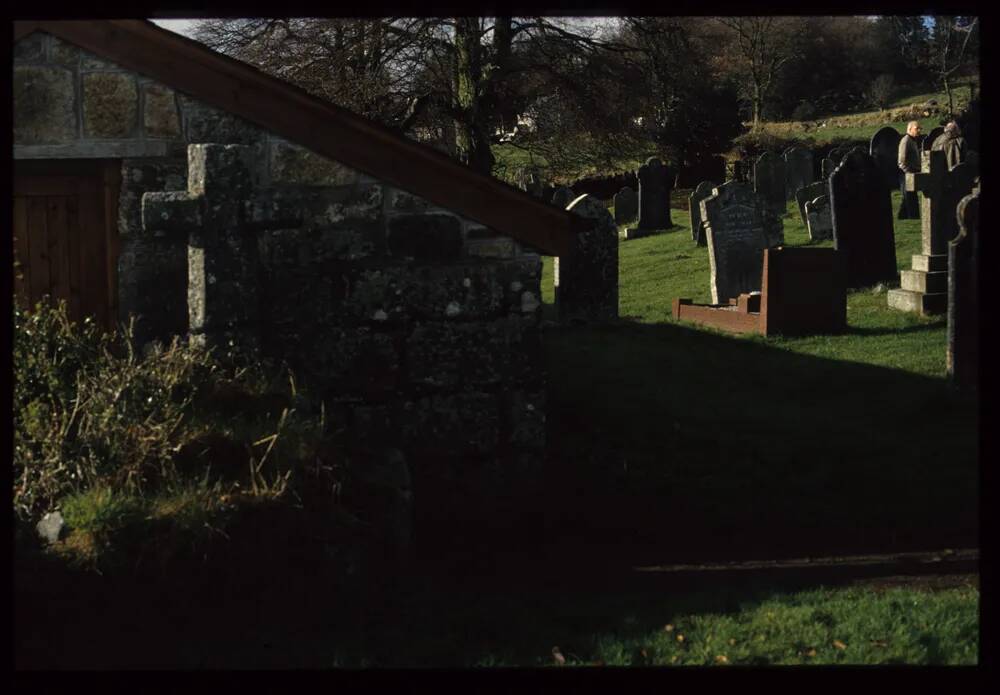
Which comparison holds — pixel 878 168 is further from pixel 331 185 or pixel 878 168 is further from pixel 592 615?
pixel 592 615

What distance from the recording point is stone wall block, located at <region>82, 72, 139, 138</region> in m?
7.68

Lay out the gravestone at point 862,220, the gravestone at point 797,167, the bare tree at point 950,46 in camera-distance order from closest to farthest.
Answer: the gravestone at point 862,220 < the gravestone at point 797,167 < the bare tree at point 950,46

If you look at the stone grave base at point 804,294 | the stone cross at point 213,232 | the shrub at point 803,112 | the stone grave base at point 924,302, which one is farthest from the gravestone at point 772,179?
the stone cross at point 213,232

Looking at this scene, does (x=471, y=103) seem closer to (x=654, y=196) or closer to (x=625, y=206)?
(x=654, y=196)

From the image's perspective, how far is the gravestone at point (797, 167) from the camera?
2575 centimetres

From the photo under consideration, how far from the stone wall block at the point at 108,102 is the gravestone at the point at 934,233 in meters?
9.39

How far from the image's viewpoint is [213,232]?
773 cm

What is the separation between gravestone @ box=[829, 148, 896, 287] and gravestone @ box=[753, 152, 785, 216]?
33.3 ft

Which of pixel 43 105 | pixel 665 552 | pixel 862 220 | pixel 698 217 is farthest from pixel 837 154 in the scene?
pixel 43 105

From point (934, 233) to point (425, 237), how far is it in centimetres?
835

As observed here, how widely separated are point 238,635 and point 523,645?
1.44 meters

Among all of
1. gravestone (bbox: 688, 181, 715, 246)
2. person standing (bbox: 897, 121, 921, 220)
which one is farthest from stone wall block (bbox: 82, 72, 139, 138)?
gravestone (bbox: 688, 181, 715, 246)

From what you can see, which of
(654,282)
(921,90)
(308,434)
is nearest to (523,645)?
(308,434)

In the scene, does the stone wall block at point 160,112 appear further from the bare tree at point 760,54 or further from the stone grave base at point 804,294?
the bare tree at point 760,54
